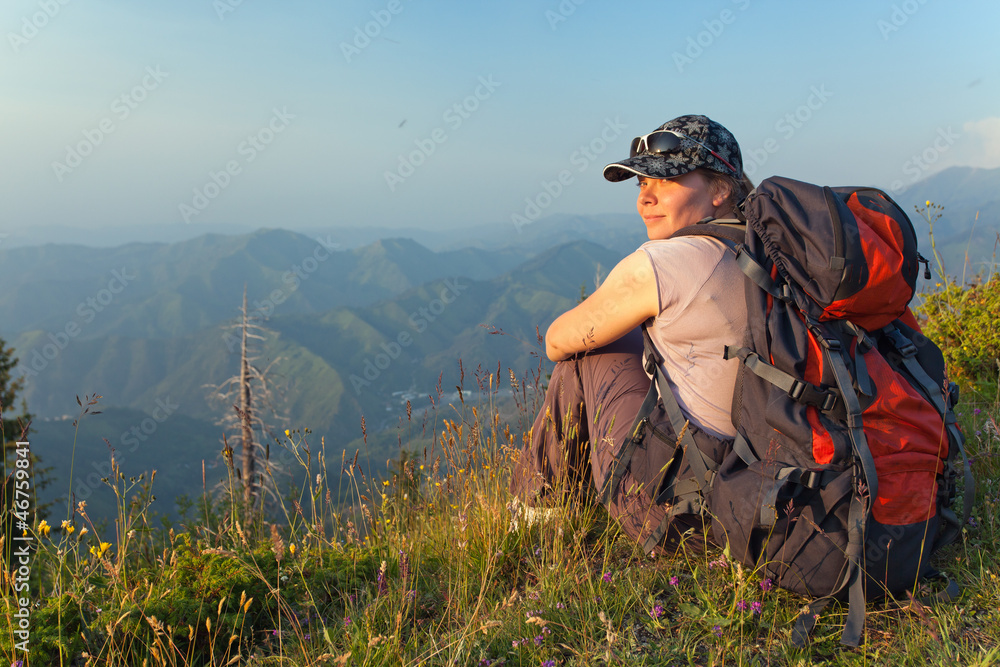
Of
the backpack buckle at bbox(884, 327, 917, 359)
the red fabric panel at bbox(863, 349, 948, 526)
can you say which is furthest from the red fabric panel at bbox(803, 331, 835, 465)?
the backpack buckle at bbox(884, 327, 917, 359)

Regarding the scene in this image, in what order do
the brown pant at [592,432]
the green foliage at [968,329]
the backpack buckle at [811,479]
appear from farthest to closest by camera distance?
the green foliage at [968,329] < the brown pant at [592,432] < the backpack buckle at [811,479]

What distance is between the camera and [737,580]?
76.8 inches

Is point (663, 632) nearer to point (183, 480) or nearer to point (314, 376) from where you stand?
point (183, 480)

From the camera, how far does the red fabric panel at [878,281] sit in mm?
1773

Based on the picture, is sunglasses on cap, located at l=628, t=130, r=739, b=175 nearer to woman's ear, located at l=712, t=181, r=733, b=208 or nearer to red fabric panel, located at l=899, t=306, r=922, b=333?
woman's ear, located at l=712, t=181, r=733, b=208

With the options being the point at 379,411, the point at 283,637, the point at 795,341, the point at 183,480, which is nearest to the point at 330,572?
the point at 283,637

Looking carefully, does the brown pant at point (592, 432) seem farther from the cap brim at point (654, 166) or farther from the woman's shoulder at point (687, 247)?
the cap brim at point (654, 166)

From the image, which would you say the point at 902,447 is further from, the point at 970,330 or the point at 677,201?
the point at 970,330

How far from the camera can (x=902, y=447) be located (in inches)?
70.1

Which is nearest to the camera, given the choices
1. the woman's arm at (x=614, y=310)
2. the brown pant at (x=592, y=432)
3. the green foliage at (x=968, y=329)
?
the woman's arm at (x=614, y=310)

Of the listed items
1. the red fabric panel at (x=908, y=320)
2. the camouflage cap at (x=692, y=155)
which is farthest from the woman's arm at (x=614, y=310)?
the red fabric panel at (x=908, y=320)

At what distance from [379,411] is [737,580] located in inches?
7050

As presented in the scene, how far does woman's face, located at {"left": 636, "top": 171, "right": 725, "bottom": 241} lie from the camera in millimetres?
2432

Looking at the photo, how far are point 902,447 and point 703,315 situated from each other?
2.42 ft
